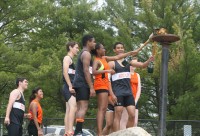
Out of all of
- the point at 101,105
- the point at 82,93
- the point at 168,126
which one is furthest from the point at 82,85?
the point at 168,126

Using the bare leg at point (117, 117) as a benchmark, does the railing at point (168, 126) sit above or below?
below

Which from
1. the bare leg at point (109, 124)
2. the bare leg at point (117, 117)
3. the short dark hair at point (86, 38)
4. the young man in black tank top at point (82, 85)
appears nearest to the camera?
the young man in black tank top at point (82, 85)

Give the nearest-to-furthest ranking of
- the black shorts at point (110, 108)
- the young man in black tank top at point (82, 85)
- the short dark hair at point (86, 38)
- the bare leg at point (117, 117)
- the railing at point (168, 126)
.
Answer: the young man in black tank top at point (82, 85) < the short dark hair at point (86, 38) < the bare leg at point (117, 117) < the black shorts at point (110, 108) < the railing at point (168, 126)

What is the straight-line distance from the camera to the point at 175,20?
790 inches

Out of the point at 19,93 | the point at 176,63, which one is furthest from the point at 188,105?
the point at 19,93

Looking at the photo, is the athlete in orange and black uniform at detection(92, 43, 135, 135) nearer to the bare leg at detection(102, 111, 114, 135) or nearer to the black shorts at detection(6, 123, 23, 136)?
the bare leg at detection(102, 111, 114, 135)

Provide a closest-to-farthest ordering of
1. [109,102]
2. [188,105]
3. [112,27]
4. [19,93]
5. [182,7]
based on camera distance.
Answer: [109,102], [19,93], [188,105], [182,7], [112,27]

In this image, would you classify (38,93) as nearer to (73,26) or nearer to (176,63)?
(176,63)

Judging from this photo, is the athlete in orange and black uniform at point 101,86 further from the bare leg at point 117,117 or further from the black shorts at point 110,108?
the black shorts at point 110,108

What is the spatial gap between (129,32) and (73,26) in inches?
213

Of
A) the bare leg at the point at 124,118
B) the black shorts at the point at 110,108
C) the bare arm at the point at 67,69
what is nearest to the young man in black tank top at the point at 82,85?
the bare arm at the point at 67,69

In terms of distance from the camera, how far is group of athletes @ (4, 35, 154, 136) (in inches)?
289

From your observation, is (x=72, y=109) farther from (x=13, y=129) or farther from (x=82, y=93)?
(x=13, y=129)

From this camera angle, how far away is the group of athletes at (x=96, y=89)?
734cm
